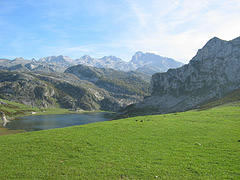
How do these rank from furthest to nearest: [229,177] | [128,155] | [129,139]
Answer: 1. [129,139]
2. [128,155]
3. [229,177]

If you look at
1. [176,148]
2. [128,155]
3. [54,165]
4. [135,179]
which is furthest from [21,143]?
[176,148]

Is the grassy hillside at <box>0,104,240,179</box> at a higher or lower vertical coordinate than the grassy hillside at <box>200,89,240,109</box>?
lower

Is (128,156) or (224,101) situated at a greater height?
(224,101)

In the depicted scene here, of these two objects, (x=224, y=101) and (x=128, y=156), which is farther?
(x=224, y=101)

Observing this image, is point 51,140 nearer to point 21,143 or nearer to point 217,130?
point 21,143

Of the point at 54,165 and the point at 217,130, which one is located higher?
the point at 217,130

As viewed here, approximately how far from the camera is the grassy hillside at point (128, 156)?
14275 millimetres

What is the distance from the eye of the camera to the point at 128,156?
56.0 ft

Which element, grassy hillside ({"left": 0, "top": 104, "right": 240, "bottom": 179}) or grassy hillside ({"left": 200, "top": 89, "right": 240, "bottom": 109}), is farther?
grassy hillside ({"left": 200, "top": 89, "right": 240, "bottom": 109})

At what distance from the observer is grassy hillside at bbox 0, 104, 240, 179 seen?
46.8 feet

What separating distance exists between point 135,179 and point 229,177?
6.87 metres

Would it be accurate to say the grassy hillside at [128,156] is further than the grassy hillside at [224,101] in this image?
No

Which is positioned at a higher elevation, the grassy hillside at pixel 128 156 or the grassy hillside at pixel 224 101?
the grassy hillside at pixel 224 101

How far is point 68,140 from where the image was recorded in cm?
2259
